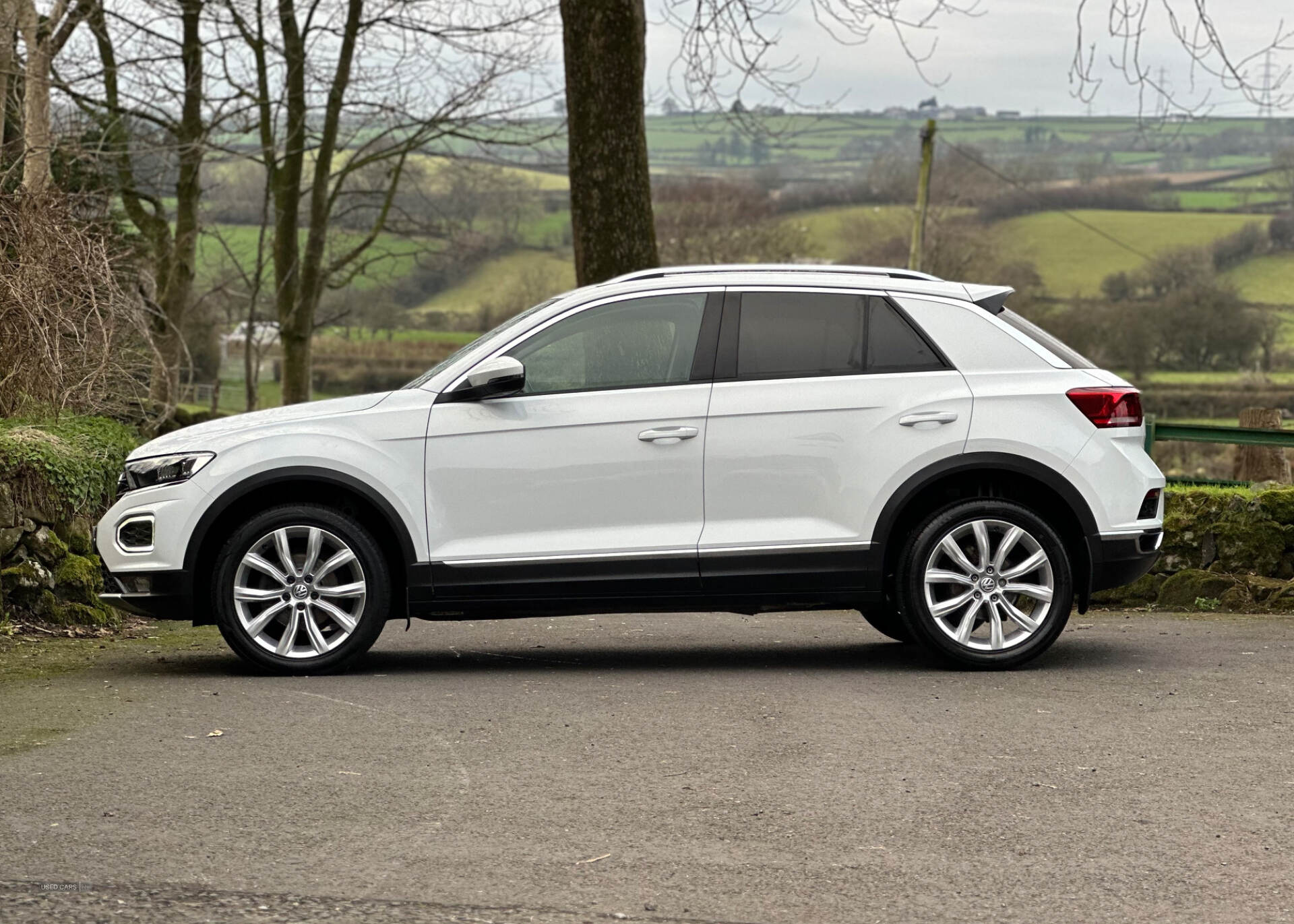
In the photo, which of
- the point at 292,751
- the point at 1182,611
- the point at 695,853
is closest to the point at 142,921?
the point at 695,853

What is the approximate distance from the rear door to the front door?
140mm

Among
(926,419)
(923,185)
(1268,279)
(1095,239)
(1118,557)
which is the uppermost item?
(1095,239)

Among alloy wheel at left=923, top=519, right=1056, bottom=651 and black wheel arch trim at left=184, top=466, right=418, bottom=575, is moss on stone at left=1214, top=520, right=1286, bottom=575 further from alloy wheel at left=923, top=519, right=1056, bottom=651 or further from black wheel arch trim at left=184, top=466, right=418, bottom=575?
black wheel arch trim at left=184, top=466, right=418, bottom=575

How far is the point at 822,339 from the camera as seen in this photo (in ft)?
26.4

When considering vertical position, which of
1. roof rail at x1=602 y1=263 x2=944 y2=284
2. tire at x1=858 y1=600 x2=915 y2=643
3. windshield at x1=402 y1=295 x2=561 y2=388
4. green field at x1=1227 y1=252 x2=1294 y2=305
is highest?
green field at x1=1227 y1=252 x2=1294 y2=305

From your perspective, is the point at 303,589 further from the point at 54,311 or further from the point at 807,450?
the point at 54,311

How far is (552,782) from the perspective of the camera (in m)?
5.64

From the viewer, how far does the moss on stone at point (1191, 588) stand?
34.7 ft

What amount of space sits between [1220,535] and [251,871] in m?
7.73

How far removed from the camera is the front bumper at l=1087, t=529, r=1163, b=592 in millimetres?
7980

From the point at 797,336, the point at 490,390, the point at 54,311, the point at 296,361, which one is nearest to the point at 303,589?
the point at 490,390

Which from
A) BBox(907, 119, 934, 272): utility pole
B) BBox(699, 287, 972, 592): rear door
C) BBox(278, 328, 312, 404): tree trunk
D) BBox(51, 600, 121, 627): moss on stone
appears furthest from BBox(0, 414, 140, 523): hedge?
BBox(907, 119, 934, 272): utility pole

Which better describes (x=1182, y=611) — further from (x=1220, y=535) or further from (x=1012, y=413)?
(x=1012, y=413)

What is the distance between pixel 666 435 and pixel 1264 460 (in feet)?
27.2
